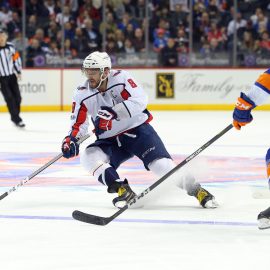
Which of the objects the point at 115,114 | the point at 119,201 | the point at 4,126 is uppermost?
the point at 115,114

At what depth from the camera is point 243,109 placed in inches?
169

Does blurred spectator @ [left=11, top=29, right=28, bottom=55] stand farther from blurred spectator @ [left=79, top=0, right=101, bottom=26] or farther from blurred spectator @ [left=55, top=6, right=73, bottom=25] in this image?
blurred spectator @ [left=79, top=0, right=101, bottom=26]

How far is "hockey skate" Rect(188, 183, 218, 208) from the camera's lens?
4.96 m

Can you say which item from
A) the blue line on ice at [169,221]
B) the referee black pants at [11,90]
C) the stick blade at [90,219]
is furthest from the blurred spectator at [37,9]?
the stick blade at [90,219]

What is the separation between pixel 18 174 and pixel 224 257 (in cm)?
305

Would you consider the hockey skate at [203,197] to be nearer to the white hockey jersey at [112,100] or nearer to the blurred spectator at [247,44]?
the white hockey jersey at [112,100]

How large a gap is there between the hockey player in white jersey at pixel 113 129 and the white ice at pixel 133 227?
12 cm

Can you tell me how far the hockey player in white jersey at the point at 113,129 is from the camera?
503 centimetres

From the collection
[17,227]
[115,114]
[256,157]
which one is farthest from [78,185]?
[256,157]

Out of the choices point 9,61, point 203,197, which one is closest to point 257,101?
point 203,197

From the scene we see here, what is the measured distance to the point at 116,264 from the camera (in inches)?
136

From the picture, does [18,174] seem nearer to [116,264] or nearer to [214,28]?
[116,264]

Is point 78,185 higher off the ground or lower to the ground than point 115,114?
lower

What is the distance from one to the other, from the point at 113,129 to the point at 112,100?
0.17m
